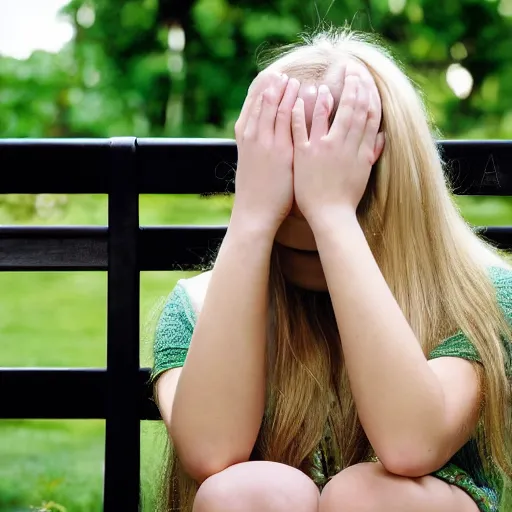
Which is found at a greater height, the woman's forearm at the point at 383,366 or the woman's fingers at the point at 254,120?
the woman's fingers at the point at 254,120

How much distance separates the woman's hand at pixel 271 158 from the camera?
1291 mm

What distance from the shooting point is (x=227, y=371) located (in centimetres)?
125

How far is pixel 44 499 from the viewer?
237 centimetres

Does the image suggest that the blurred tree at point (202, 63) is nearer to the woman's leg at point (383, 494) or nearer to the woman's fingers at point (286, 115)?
the woman's fingers at point (286, 115)

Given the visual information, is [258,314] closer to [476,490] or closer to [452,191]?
[476,490]

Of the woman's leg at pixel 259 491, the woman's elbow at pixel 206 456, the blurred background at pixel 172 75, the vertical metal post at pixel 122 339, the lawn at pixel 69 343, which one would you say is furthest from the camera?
the blurred background at pixel 172 75

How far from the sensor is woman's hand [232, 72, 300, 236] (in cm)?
129

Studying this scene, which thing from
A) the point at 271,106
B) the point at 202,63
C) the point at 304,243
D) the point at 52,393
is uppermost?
the point at 271,106

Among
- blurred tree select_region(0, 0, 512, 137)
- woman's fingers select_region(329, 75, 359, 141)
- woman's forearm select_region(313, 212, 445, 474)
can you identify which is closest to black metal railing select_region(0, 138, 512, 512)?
woman's fingers select_region(329, 75, 359, 141)

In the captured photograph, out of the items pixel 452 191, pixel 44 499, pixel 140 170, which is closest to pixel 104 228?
pixel 140 170

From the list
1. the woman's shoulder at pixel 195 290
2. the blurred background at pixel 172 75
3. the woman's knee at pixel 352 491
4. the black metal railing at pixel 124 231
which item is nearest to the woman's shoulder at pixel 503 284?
the black metal railing at pixel 124 231

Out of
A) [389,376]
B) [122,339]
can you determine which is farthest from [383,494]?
[122,339]

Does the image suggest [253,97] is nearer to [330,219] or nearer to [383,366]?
[330,219]

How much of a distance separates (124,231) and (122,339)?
0.18m
